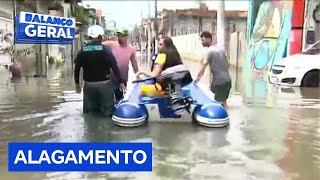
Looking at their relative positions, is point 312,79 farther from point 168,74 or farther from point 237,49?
point 168,74

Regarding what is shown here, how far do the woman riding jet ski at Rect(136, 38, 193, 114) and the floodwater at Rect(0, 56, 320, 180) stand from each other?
17.4 inches

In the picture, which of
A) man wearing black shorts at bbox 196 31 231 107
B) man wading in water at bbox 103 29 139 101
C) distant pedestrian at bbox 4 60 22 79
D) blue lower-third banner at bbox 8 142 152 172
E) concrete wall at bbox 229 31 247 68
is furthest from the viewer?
concrete wall at bbox 229 31 247 68

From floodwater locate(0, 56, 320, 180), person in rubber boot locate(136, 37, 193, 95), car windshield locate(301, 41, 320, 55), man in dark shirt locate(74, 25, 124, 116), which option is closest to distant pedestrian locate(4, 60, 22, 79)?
floodwater locate(0, 56, 320, 180)

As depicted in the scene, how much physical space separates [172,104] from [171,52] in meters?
0.69

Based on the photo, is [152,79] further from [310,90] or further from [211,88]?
[310,90]

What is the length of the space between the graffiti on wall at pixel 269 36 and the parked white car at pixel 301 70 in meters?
2.40

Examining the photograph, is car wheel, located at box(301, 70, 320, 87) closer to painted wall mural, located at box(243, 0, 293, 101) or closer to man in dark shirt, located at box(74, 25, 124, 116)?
painted wall mural, located at box(243, 0, 293, 101)

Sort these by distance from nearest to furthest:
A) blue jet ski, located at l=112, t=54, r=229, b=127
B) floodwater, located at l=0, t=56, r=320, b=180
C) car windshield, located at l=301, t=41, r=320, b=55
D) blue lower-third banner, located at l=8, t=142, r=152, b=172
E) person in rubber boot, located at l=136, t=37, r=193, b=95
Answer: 1. blue lower-third banner, located at l=8, t=142, r=152, b=172
2. floodwater, located at l=0, t=56, r=320, b=180
3. blue jet ski, located at l=112, t=54, r=229, b=127
4. person in rubber boot, located at l=136, t=37, r=193, b=95
5. car windshield, located at l=301, t=41, r=320, b=55

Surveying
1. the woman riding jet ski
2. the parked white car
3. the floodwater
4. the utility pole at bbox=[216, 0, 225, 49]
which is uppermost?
the utility pole at bbox=[216, 0, 225, 49]

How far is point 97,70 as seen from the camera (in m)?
7.08

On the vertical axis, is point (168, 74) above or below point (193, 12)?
below

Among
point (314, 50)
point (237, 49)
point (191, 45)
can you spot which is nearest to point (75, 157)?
point (191, 45)

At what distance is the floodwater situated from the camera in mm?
4773

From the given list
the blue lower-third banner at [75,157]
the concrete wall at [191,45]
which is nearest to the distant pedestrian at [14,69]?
the concrete wall at [191,45]
